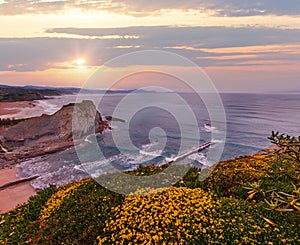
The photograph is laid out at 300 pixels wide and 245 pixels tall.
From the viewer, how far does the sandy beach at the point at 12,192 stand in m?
17.9

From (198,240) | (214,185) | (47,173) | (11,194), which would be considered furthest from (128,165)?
(198,240)

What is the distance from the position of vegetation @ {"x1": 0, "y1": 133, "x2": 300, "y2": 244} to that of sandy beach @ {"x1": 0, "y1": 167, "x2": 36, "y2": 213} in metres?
6.21

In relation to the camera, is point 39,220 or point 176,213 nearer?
point 176,213

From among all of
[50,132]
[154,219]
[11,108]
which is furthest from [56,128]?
[11,108]

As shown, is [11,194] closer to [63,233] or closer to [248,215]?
[63,233]

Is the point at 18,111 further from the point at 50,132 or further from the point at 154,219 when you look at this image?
the point at 154,219

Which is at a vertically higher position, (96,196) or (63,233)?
(96,196)

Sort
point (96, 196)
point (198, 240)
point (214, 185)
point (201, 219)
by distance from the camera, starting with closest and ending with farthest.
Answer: point (198, 240)
point (201, 219)
point (96, 196)
point (214, 185)

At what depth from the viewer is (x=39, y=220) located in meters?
11.2

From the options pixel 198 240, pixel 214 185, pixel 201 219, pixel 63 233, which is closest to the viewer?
pixel 198 240

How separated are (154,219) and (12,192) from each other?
1620 centimetres

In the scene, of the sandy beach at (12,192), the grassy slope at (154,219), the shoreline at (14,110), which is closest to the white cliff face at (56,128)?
the sandy beach at (12,192)

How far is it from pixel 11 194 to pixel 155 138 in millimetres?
25462

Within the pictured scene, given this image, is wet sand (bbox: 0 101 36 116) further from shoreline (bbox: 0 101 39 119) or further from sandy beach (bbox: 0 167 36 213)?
sandy beach (bbox: 0 167 36 213)
